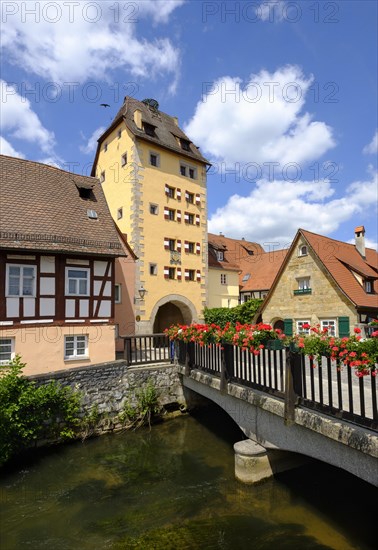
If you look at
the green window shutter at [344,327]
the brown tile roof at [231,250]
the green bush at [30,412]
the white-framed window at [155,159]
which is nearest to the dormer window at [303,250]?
the green window shutter at [344,327]

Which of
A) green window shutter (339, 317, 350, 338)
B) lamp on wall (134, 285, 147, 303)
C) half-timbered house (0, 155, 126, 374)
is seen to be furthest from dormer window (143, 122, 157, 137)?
green window shutter (339, 317, 350, 338)

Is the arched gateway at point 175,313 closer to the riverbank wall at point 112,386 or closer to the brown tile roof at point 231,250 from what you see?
the brown tile roof at point 231,250

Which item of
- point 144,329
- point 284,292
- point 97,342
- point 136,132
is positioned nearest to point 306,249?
point 284,292

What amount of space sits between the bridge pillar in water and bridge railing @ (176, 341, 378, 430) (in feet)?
4.34

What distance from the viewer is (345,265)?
20.5m

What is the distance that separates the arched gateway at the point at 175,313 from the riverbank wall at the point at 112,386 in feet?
31.2

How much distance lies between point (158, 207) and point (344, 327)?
1261cm

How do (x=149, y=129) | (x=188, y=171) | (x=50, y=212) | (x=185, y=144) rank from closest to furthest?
(x=50, y=212) < (x=149, y=129) < (x=188, y=171) < (x=185, y=144)

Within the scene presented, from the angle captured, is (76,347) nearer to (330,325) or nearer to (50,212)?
(50,212)

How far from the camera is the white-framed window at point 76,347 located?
12078 mm

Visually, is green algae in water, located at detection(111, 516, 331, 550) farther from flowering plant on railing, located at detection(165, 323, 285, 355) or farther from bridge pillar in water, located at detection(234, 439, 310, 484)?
flowering plant on railing, located at detection(165, 323, 285, 355)

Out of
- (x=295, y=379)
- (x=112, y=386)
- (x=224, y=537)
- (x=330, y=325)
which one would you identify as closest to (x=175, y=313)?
(x=330, y=325)

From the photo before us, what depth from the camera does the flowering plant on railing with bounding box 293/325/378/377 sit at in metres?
4.66

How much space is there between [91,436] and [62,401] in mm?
1430
